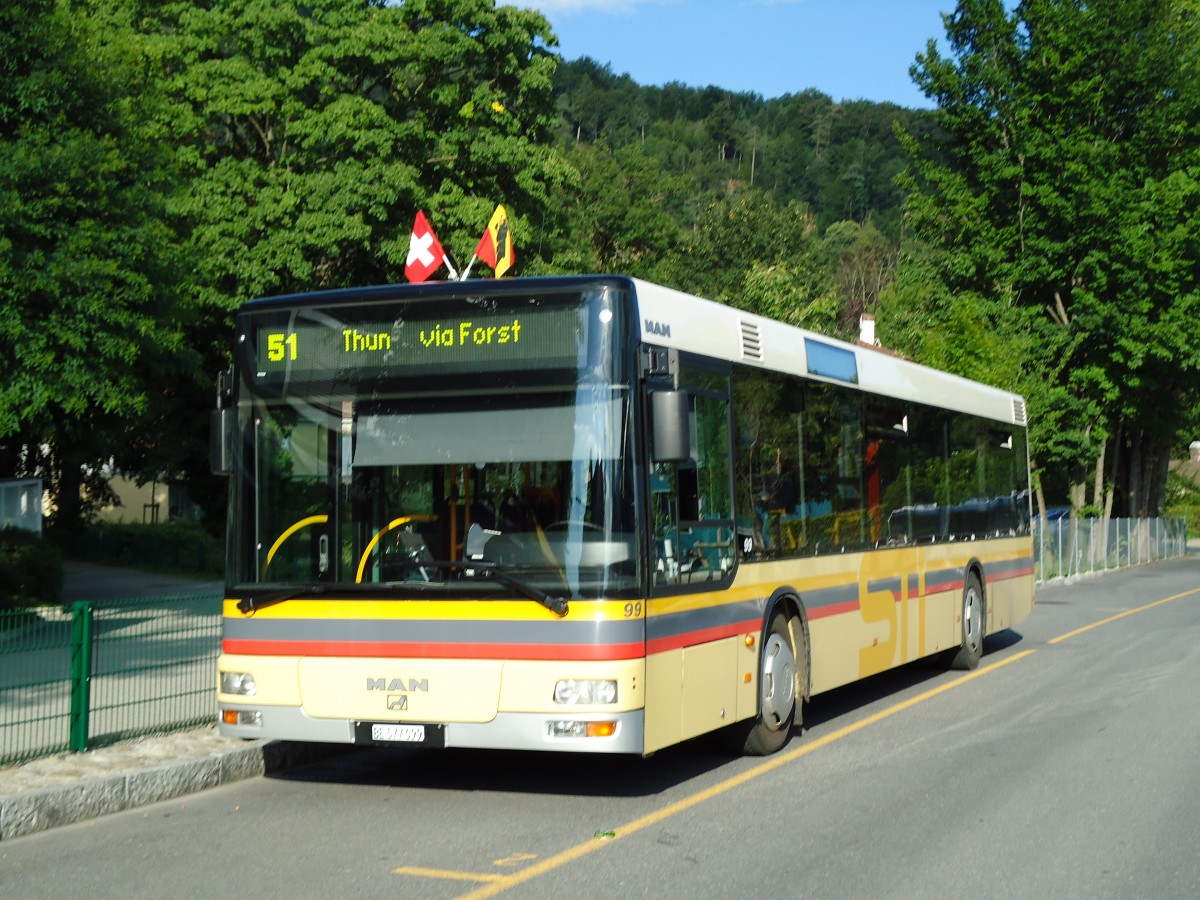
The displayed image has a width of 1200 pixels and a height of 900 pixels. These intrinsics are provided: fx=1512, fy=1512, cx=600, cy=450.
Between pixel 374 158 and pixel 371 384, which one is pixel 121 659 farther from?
pixel 374 158

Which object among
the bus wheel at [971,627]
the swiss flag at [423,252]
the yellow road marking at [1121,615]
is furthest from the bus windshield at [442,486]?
the yellow road marking at [1121,615]

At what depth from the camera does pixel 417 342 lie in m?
9.08

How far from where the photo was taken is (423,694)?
881 cm

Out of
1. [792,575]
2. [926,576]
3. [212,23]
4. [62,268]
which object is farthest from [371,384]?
[212,23]

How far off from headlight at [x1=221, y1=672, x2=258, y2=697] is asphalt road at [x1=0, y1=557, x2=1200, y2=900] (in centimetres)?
67

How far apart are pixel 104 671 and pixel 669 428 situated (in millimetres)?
4435

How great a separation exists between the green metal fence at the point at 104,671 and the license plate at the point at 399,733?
225 centimetres

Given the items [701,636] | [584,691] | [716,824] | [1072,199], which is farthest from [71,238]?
[1072,199]

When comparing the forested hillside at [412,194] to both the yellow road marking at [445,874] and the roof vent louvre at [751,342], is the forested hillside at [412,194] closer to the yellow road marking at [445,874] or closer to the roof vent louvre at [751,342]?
the roof vent louvre at [751,342]

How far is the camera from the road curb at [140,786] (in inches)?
→ 328

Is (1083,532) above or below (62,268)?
below

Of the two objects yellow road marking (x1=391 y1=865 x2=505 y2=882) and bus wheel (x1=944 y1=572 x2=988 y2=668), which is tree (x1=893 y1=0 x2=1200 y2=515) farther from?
yellow road marking (x1=391 y1=865 x2=505 y2=882)

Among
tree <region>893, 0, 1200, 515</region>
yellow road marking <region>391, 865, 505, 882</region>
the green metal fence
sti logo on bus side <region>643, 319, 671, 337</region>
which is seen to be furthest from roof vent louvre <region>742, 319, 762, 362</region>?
tree <region>893, 0, 1200, 515</region>

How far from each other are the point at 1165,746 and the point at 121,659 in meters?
7.49
